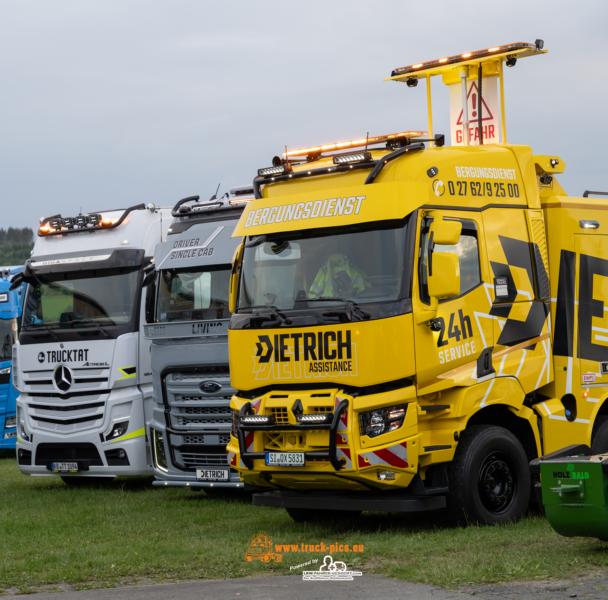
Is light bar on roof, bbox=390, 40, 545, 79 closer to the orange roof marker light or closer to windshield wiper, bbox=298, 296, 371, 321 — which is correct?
the orange roof marker light

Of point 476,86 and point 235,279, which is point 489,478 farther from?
point 476,86

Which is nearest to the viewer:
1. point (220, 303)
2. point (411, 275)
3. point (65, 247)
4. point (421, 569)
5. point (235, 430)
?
point (421, 569)

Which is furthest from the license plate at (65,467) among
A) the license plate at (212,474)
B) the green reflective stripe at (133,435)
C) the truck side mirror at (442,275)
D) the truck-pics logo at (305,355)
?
the truck side mirror at (442,275)

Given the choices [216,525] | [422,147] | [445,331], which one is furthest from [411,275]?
[216,525]

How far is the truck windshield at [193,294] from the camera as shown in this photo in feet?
47.7

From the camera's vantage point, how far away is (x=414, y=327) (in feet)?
35.2

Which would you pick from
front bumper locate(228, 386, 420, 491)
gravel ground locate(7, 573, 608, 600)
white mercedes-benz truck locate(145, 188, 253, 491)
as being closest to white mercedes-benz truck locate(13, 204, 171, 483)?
white mercedes-benz truck locate(145, 188, 253, 491)

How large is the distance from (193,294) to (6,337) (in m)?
9.07

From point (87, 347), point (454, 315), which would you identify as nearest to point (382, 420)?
point (454, 315)

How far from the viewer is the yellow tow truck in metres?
10.8

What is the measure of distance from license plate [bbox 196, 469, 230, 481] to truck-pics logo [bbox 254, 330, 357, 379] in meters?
3.03

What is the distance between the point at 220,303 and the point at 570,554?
593 cm

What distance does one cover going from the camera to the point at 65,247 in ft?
54.3

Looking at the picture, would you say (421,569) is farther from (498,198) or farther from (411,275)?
(498,198)
